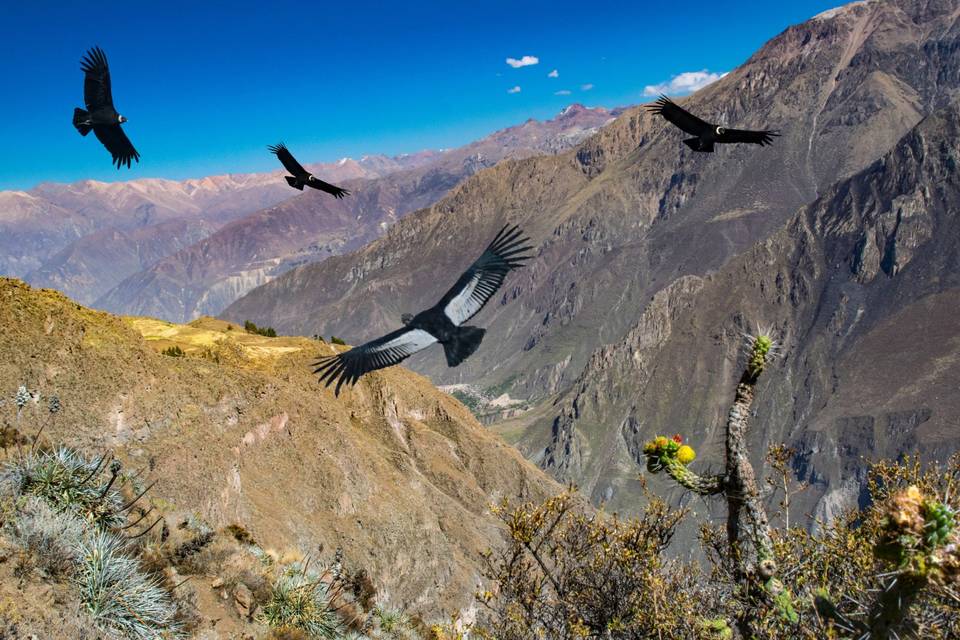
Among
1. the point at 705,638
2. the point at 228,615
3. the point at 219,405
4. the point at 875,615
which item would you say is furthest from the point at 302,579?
the point at 219,405

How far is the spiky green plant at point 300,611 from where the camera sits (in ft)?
44.4

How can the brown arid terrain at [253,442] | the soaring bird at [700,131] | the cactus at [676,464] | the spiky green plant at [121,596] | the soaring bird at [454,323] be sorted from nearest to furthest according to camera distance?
the soaring bird at [454,323] < the cactus at [676,464] < the spiky green plant at [121,596] < the soaring bird at [700,131] < the brown arid terrain at [253,442]

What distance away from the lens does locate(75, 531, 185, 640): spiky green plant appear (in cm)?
955

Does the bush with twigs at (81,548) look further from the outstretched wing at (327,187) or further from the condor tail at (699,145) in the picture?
the condor tail at (699,145)

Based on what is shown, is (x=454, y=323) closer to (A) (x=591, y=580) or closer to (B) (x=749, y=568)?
(B) (x=749, y=568)

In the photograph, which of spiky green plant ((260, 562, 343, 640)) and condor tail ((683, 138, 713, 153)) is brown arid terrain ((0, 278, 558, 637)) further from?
condor tail ((683, 138, 713, 153))

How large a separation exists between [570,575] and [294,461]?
3128cm

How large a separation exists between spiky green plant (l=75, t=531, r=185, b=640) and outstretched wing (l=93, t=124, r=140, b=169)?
7.08 m

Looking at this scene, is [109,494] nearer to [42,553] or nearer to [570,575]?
[42,553]

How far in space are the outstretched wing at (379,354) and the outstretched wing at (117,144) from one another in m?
7.66

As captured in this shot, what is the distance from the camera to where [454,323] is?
740cm

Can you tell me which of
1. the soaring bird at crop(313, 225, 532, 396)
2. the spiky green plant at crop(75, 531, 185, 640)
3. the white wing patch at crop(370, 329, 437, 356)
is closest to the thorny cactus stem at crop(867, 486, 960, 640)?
the soaring bird at crop(313, 225, 532, 396)

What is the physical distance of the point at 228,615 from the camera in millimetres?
12570

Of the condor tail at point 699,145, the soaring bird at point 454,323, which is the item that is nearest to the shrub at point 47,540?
the soaring bird at point 454,323
